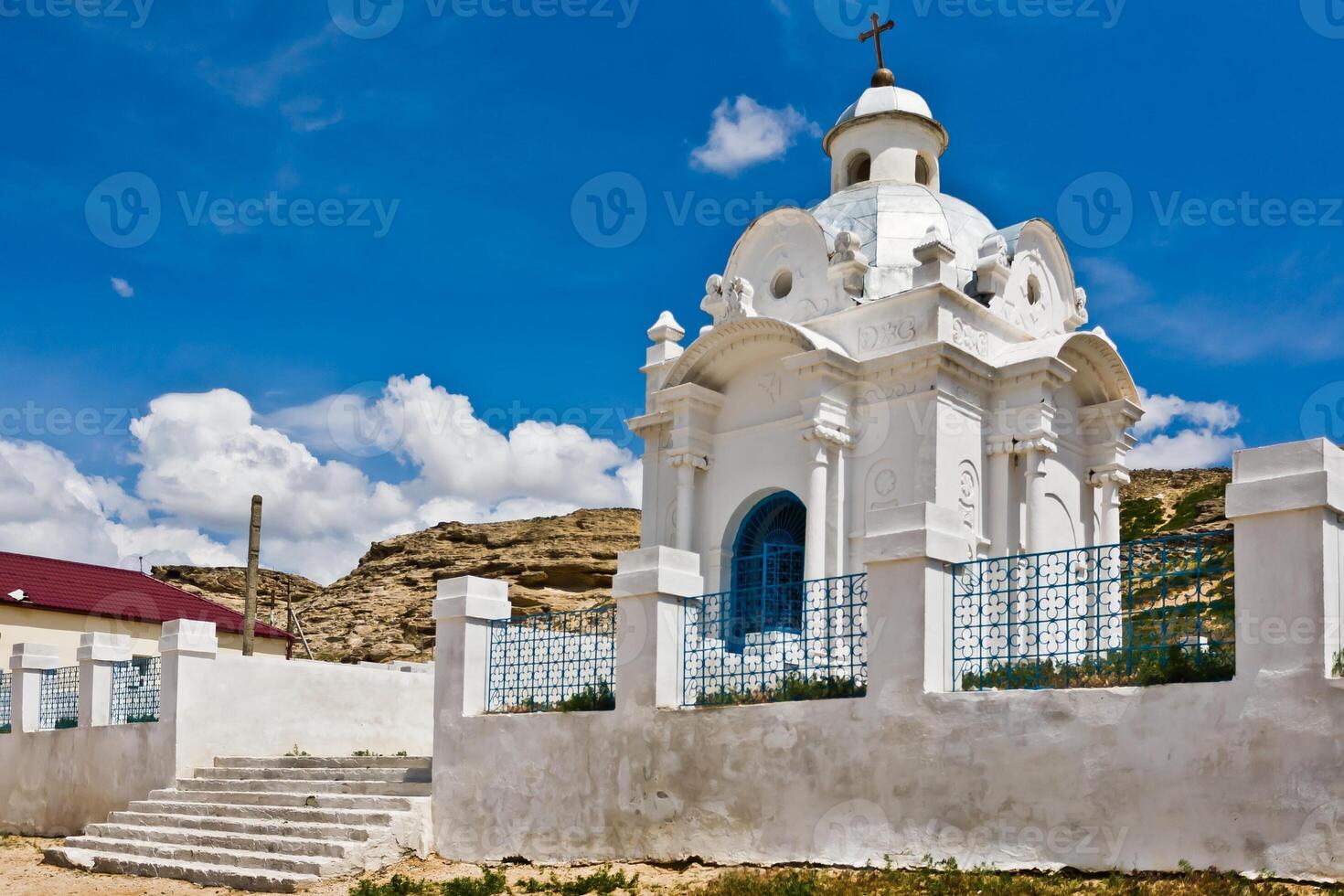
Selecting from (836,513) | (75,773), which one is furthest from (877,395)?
(75,773)

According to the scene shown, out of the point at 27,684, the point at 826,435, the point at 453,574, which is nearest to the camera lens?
the point at 826,435

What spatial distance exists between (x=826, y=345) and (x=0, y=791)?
12497 mm

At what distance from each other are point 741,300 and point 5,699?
38.5 ft

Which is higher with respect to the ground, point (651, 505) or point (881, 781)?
point (651, 505)

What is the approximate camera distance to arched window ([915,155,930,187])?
66.8 ft

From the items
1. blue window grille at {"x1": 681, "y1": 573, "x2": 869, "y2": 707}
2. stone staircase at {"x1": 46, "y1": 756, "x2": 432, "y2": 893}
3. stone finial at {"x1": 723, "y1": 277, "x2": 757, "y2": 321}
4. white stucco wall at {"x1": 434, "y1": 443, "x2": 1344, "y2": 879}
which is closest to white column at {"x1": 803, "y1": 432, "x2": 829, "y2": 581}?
stone finial at {"x1": 723, "y1": 277, "x2": 757, "y2": 321}

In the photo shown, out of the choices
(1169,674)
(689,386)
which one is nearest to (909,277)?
(689,386)

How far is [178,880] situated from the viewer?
12.7 meters

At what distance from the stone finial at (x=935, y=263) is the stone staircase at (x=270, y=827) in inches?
314

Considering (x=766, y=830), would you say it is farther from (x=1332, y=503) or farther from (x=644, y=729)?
(x=1332, y=503)

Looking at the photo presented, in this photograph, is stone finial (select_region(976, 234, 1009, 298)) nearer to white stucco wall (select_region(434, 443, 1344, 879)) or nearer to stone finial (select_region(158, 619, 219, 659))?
white stucco wall (select_region(434, 443, 1344, 879))

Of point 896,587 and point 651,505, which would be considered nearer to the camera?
point 896,587

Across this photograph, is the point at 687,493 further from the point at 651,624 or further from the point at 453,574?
the point at 453,574

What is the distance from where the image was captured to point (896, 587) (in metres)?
9.70
